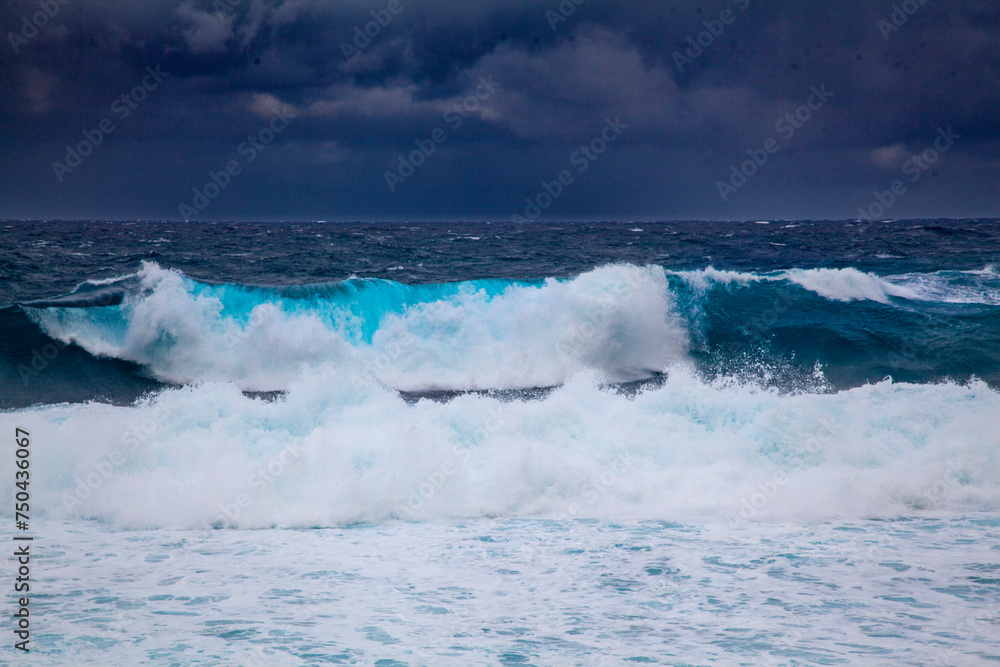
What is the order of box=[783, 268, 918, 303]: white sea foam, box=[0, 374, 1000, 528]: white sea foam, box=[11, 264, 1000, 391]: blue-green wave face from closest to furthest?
box=[0, 374, 1000, 528]: white sea foam → box=[11, 264, 1000, 391]: blue-green wave face → box=[783, 268, 918, 303]: white sea foam

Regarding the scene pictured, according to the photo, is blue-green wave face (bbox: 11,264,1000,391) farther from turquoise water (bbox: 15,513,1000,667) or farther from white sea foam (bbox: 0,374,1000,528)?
turquoise water (bbox: 15,513,1000,667)

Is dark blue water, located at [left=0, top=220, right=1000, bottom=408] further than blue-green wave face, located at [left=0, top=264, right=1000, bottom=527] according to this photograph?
Yes

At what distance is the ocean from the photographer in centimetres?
524

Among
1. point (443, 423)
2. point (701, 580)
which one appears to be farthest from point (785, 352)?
point (701, 580)

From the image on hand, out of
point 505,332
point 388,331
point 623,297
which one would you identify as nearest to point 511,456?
point 505,332

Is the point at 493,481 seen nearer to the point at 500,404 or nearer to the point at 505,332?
the point at 500,404

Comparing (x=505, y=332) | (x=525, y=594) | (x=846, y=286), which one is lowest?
(x=525, y=594)

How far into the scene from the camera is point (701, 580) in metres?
6.06

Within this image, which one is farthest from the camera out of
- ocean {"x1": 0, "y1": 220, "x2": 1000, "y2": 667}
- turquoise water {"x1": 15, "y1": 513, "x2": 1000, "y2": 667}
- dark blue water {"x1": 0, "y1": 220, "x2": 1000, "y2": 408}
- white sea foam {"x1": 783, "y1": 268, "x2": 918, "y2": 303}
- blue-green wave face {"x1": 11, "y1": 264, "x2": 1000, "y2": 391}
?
white sea foam {"x1": 783, "y1": 268, "x2": 918, "y2": 303}

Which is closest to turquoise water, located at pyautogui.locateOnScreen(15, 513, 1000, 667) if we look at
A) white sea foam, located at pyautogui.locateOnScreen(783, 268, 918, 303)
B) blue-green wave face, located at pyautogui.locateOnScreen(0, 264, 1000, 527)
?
blue-green wave face, located at pyautogui.locateOnScreen(0, 264, 1000, 527)

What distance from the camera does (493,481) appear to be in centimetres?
821

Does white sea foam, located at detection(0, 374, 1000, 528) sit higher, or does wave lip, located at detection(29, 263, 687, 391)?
wave lip, located at detection(29, 263, 687, 391)

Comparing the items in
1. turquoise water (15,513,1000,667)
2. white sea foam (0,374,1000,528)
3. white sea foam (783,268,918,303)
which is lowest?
turquoise water (15,513,1000,667)

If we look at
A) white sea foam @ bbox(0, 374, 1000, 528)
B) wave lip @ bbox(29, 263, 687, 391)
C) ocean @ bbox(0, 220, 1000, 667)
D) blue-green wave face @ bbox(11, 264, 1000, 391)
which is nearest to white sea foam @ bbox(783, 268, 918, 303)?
blue-green wave face @ bbox(11, 264, 1000, 391)
